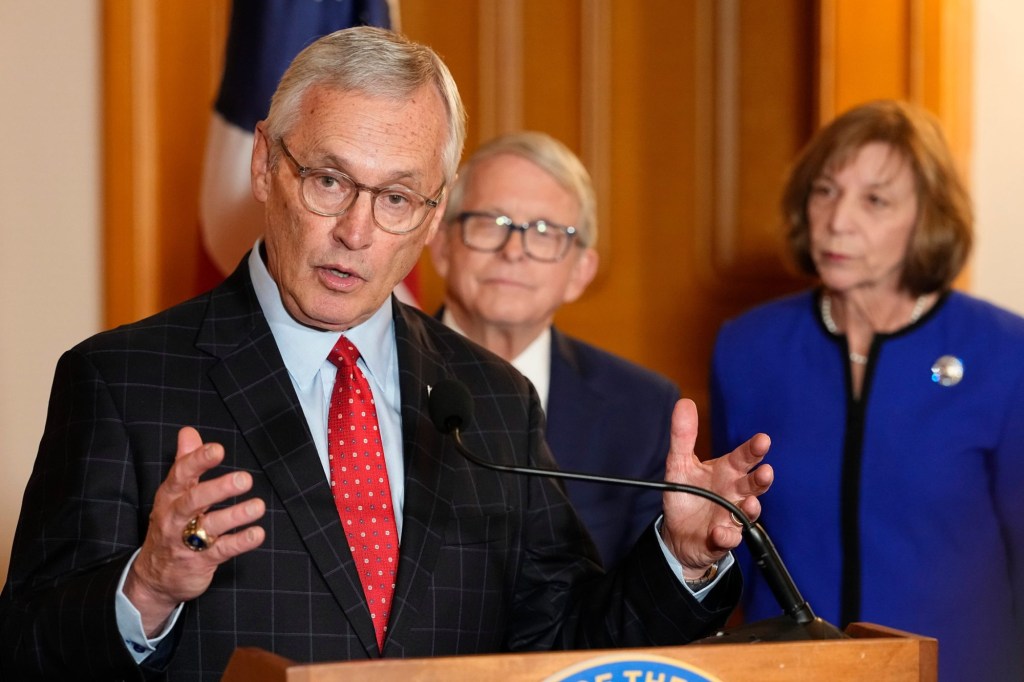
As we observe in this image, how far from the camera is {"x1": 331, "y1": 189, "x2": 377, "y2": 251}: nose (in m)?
1.78

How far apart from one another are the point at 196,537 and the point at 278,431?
0.38 metres

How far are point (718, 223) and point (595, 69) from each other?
0.61 m

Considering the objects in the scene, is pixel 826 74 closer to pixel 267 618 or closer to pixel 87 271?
pixel 87 271

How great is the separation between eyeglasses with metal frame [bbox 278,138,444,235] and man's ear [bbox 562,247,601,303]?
4.00ft

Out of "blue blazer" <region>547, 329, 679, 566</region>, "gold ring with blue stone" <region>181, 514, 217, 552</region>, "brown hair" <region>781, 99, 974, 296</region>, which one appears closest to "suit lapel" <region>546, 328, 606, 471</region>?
"blue blazer" <region>547, 329, 679, 566</region>

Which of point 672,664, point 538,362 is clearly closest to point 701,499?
point 672,664

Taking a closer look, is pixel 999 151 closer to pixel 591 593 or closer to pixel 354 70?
pixel 591 593

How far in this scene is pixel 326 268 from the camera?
179 cm

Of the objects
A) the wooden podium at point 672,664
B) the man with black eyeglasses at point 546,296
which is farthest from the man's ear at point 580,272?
the wooden podium at point 672,664

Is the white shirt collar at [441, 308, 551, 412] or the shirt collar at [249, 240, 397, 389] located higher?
the shirt collar at [249, 240, 397, 389]

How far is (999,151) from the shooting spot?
3.55 metres

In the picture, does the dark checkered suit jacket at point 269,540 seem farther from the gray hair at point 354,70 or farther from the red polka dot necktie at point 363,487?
the gray hair at point 354,70

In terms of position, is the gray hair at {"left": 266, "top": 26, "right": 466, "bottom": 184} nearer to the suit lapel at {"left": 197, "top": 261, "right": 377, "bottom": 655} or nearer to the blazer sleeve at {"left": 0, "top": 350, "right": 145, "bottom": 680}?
the suit lapel at {"left": 197, "top": 261, "right": 377, "bottom": 655}

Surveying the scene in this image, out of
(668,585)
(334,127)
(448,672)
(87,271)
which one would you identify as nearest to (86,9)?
(87,271)
